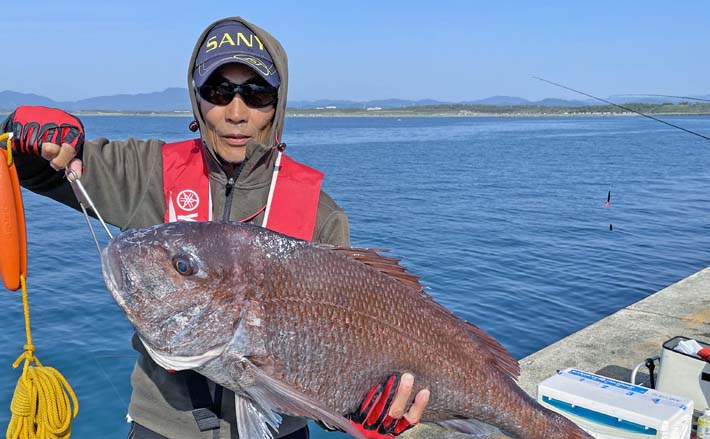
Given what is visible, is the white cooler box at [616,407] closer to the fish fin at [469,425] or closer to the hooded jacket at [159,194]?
the fish fin at [469,425]

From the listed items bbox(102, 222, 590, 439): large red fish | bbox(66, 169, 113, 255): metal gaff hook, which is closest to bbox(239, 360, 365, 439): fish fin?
bbox(102, 222, 590, 439): large red fish

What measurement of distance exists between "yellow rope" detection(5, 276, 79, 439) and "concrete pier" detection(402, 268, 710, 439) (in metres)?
3.18

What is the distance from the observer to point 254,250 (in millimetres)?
2533

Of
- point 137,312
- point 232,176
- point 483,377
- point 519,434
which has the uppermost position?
point 232,176

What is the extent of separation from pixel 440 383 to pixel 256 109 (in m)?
1.51

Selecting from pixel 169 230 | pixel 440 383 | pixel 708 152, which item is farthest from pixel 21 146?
pixel 708 152

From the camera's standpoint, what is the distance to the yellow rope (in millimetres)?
3070

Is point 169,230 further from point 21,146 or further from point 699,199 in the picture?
point 699,199

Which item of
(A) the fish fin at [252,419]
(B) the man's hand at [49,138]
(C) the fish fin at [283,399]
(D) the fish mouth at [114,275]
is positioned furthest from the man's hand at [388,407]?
(B) the man's hand at [49,138]

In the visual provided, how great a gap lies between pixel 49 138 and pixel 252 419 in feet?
4.56

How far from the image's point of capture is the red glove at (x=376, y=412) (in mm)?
2645

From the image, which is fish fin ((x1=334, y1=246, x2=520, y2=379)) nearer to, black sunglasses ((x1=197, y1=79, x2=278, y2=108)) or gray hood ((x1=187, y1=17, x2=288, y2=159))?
gray hood ((x1=187, y1=17, x2=288, y2=159))

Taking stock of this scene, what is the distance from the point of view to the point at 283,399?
242 cm

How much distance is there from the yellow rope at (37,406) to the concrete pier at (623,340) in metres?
3.18
